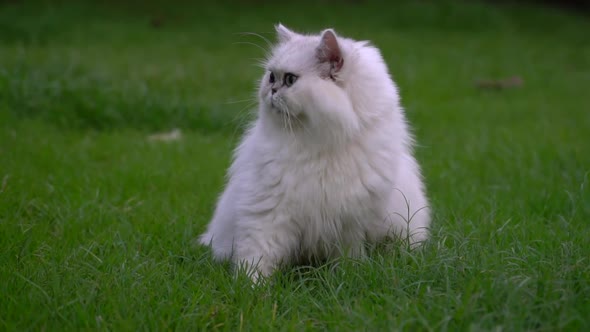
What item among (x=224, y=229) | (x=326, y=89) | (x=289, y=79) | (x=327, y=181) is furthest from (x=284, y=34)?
(x=224, y=229)

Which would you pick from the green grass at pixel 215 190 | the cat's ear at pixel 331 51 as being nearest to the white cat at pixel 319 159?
the cat's ear at pixel 331 51

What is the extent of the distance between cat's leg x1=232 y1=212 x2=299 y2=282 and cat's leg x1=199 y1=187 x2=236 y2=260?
0.17 metres

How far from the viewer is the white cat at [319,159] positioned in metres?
2.82

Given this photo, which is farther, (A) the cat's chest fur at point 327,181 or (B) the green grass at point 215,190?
(A) the cat's chest fur at point 327,181

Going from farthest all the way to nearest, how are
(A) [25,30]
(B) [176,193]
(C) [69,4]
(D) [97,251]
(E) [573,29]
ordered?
1. (E) [573,29]
2. (C) [69,4]
3. (A) [25,30]
4. (B) [176,193]
5. (D) [97,251]

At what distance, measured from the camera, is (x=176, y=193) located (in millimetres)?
4414

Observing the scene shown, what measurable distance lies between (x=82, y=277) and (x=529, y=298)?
1980 mm

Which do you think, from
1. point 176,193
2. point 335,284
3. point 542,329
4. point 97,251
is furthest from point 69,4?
point 542,329

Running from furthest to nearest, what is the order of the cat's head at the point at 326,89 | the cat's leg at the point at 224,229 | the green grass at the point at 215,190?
the cat's leg at the point at 224,229
the cat's head at the point at 326,89
the green grass at the point at 215,190

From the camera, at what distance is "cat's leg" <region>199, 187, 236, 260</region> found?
3.12 m

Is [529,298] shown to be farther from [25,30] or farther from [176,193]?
[25,30]

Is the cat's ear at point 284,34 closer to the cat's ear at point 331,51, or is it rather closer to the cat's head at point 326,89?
the cat's head at point 326,89

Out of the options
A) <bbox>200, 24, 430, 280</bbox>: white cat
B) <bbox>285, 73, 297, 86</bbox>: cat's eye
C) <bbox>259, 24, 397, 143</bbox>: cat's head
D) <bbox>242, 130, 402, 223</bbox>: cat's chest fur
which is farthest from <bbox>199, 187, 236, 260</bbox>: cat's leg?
<bbox>285, 73, 297, 86</bbox>: cat's eye

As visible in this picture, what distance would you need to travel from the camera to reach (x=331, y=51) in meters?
2.82
